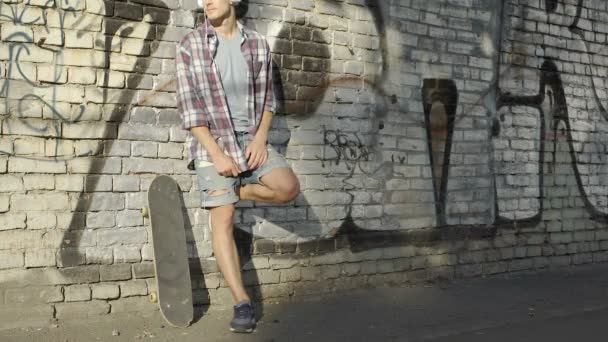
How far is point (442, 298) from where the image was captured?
5.46 meters

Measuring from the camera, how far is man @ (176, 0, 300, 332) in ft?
13.7

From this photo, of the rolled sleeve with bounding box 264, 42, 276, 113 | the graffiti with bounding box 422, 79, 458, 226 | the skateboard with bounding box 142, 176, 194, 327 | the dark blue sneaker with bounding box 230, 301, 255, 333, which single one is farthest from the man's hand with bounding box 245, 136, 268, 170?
the graffiti with bounding box 422, 79, 458, 226

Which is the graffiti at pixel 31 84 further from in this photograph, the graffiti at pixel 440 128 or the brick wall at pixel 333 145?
the graffiti at pixel 440 128

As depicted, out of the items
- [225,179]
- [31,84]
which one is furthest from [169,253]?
[31,84]

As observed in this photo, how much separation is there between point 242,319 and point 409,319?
3.89ft

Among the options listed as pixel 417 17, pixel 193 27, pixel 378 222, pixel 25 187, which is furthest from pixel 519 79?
pixel 25 187

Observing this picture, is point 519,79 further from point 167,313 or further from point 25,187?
point 25,187

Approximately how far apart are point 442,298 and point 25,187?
2973 mm

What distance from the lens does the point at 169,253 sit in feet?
14.6

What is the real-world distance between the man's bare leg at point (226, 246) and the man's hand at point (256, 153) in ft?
0.91

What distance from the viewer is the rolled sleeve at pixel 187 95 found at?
4.17 metres

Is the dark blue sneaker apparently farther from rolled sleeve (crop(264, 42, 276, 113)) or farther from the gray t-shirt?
rolled sleeve (crop(264, 42, 276, 113))

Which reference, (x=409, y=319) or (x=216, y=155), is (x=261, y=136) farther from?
(x=409, y=319)

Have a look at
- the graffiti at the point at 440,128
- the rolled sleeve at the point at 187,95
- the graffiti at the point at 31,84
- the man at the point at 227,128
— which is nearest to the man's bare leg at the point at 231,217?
the man at the point at 227,128
